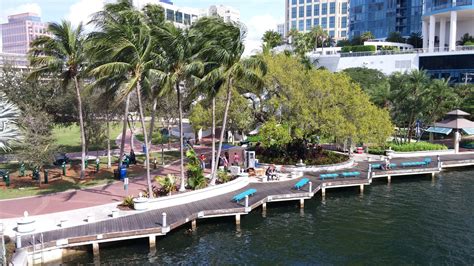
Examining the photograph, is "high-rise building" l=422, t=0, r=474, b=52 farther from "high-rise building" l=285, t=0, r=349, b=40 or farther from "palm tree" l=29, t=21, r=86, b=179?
"palm tree" l=29, t=21, r=86, b=179

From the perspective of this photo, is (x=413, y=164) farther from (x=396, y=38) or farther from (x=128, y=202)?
(x=396, y=38)

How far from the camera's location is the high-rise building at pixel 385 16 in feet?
438

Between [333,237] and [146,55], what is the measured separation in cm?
1591

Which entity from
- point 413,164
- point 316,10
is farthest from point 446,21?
point 316,10

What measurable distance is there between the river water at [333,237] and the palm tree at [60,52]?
1618 centimetres

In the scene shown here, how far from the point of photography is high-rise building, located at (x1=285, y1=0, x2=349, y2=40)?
534ft

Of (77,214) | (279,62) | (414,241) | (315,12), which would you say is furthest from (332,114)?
(315,12)

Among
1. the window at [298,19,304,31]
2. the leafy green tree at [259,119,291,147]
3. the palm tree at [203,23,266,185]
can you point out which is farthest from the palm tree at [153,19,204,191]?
the window at [298,19,304,31]

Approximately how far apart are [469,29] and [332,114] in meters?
75.5

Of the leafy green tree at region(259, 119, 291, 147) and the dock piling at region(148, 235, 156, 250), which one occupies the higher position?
the leafy green tree at region(259, 119, 291, 147)

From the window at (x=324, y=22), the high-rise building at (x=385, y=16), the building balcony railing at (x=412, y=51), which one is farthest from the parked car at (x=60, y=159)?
the window at (x=324, y=22)

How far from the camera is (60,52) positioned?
3341 cm

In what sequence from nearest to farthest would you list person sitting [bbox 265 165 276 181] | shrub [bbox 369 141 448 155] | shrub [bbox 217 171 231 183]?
shrub [bbox 217 171 231 183] < person sitting [bbox 265 165 276 181] < shrub [bbox 369 141 448 155]

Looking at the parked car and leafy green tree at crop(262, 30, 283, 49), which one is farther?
leafy green tree at crop(262, 30, 283, 49)
